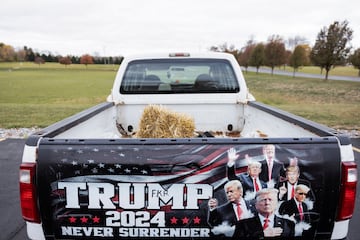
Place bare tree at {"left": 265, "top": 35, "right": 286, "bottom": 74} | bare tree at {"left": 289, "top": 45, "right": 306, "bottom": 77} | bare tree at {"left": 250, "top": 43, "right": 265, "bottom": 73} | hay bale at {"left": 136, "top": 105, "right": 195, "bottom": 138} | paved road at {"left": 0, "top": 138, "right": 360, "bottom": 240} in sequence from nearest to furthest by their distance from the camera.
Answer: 1. hay bale at {"left": 136, "top": 105, "right": 195, "bottom": 138}
2. paved road at {"left": 0, "top": 138, "right": 360, "bottom": 240}
3. bare tree at {"left": 289, "top": 45, "right": 306, "bottom": 77}
4. bare tree at {"left": 265, "top": 35, "right": 286, "bottom": 74}
5. bare tree at {"left": 250, "top": 43, "right": 265, "bottom": 73}

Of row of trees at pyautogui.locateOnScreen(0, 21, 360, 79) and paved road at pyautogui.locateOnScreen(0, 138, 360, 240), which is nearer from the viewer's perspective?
paved road at pyautogui.locateOnScreen(0, 138, 360, 240)

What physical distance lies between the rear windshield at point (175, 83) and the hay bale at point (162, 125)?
3.64 feet

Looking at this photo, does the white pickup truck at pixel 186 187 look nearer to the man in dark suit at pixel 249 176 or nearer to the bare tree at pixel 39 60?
the man in dark suit at pixel 249 176

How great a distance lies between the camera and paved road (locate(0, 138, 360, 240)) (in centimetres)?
346

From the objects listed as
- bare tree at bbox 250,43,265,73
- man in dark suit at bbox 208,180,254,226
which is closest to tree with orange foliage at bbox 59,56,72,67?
bare tree at bbox 250,43,265,73

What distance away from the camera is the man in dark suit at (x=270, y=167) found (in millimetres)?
1744

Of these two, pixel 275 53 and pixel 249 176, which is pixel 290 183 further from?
pixel 275 53

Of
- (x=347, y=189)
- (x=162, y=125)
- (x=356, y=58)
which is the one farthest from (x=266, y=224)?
(x=356, y=58)

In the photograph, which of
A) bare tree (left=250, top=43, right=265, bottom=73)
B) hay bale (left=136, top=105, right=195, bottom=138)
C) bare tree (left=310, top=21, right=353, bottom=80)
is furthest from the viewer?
bare tree (left=250, top=43, right=265, bottom=73)

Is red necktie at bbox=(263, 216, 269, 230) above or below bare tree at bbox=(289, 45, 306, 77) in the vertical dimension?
below

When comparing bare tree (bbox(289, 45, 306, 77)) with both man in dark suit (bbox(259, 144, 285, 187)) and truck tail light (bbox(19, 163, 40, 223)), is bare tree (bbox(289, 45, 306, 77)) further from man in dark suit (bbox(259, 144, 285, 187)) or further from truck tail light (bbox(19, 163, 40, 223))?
truck tail light (bbox(19, 163, 40, 223))

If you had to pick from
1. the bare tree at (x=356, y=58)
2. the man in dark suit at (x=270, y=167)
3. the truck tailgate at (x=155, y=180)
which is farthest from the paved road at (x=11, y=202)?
the bare tree at (x=356, y=58)

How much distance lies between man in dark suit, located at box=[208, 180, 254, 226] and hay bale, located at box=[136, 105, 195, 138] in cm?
151

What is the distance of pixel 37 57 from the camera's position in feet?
380
